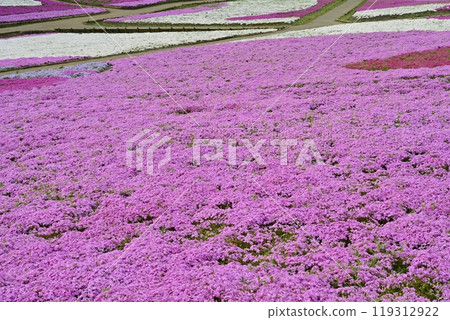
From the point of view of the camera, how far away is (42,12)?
239 feet

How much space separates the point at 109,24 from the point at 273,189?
5638cm

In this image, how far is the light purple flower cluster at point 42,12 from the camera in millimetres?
68125

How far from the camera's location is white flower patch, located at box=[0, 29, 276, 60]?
4312cm

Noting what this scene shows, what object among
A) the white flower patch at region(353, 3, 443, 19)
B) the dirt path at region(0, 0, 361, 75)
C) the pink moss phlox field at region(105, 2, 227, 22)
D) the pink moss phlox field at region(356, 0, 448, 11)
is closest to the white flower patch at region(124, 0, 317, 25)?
the pink moss phlox field at region(105, 2, 227, 22)

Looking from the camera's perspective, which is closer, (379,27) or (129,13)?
(379,27)

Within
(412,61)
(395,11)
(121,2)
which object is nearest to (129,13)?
(121,2)

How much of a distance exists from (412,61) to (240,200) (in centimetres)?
1992

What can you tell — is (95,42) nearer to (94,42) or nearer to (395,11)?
(94,42)

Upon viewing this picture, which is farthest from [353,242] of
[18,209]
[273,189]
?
[18,209]

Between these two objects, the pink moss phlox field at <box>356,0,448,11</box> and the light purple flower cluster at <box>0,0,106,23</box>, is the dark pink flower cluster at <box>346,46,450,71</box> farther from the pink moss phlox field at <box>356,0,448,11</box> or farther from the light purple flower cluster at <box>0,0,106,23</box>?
the light purple flower cluster at <box>0,0,106,23</box>

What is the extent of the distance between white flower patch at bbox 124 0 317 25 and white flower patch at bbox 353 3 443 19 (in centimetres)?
957

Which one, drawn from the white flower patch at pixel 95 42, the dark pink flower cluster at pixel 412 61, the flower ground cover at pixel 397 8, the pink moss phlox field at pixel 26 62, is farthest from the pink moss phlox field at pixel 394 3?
the pink moss phlox field at pixel 26 62

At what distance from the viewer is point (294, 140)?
53.5ft

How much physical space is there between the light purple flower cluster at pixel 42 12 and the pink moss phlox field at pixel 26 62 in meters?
32.1
